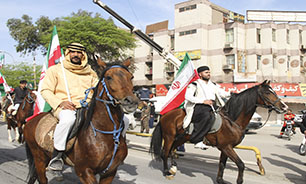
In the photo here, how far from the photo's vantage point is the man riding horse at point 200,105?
6.02 m

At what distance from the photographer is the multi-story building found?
100ft

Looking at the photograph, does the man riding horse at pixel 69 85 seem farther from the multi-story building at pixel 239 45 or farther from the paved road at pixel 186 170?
the multi-story building at pixel 239 45

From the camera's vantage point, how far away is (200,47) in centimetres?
3195

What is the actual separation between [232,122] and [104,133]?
3.54m

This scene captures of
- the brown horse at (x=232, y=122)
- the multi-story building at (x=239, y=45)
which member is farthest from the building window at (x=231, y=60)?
the brown horse at (x=232, y=122)

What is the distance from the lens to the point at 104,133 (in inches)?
140

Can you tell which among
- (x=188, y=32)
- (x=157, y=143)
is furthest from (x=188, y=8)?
(x=157, y=143)

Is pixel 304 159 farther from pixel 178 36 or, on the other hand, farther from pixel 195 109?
pixel 178 36

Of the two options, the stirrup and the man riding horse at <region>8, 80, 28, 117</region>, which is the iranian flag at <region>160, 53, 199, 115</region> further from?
the man riding horse at <region>8, 80, 28, 117</region>

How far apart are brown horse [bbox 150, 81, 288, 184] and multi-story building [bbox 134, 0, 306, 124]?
24200 mm

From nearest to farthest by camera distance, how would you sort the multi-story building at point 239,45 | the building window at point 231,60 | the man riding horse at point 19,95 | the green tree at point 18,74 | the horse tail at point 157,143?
1. the horse tail at point 157,143
2. the man riding horse at point 19,95
3. the multi-story building at point 239,45
4. the building window at point 231,60
5. the green tree at point 18,74

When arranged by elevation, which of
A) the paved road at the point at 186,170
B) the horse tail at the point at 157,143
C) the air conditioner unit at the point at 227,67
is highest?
the air conditioner unit at the point at 227,67

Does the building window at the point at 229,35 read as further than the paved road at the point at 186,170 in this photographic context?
Yes

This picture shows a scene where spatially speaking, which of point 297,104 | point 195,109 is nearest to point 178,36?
point 297,104
